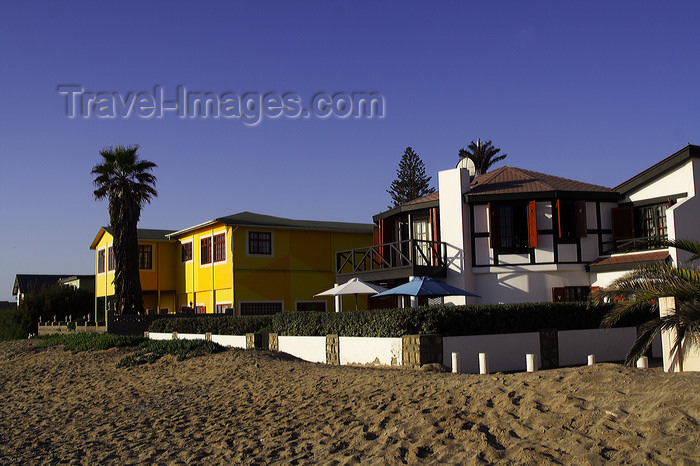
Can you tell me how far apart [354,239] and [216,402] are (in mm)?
24183

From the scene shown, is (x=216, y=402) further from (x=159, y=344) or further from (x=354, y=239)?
(x=354, y=239)

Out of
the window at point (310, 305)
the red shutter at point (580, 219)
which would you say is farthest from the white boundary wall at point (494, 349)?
the window at point (310, 305)

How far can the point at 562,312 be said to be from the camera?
1758cm

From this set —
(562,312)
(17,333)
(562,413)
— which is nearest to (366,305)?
(562,312)

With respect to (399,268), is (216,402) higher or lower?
lower

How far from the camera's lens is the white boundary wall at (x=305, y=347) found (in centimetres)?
1836

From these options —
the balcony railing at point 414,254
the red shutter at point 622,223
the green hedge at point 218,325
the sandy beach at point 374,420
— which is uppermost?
the red shutter at point 622,223

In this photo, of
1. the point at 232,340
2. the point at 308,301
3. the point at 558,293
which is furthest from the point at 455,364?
the point at 308,301

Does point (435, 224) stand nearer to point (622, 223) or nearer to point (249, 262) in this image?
point (622, 223)

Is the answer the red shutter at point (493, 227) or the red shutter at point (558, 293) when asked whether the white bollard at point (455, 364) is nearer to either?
the red shutter at point (493, 227)

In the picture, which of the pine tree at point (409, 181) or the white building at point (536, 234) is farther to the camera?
the pine tree at point (409, 181)

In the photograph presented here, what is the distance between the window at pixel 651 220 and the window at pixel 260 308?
17041mm

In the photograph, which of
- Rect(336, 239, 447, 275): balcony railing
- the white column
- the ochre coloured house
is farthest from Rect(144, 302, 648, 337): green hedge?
the ochre coloured house

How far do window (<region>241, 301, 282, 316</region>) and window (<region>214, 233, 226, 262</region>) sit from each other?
2645mm
